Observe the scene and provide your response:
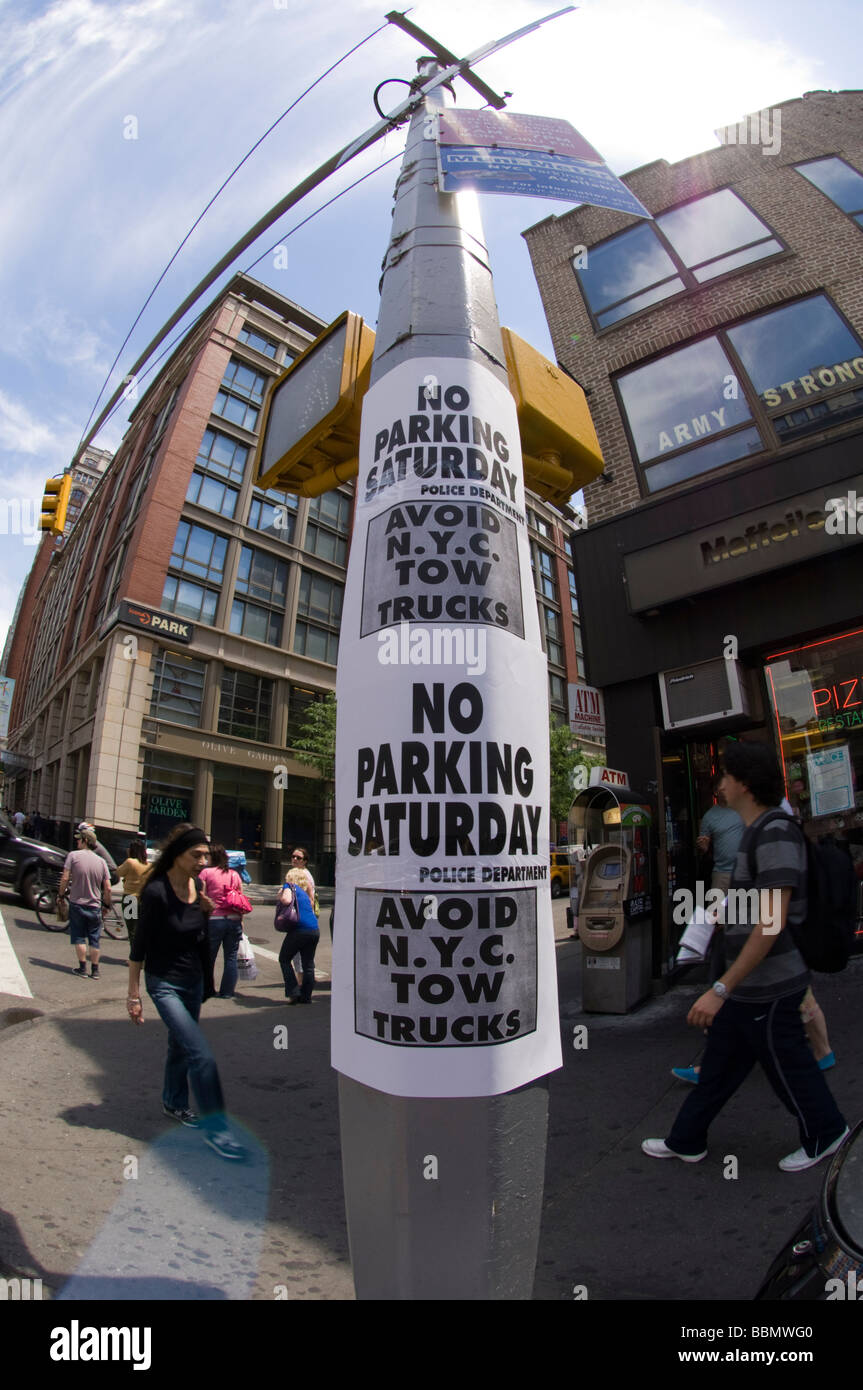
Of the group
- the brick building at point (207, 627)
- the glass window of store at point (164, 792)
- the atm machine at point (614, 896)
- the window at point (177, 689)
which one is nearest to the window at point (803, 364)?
Result: the atm machine at point (614, 896)

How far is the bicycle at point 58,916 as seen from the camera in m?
11.7

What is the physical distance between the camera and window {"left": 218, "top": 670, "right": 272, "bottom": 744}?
93.8ft

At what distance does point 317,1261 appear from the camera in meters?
3.09

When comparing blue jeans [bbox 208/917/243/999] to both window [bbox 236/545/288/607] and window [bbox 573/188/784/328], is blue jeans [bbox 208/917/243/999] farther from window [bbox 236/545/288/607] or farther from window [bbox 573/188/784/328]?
window [bbox 236/545/288/607]

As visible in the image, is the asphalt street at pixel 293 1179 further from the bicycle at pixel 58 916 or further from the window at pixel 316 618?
the window at pixel 316 618

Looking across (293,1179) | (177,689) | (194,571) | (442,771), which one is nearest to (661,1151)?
(293,1179)

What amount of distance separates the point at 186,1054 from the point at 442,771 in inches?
130

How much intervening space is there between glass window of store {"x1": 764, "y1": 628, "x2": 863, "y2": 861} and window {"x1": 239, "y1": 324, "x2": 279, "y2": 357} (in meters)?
30.6

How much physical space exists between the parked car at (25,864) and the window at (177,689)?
46.7 ft

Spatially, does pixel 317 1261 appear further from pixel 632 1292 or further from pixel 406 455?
pixel 406 455

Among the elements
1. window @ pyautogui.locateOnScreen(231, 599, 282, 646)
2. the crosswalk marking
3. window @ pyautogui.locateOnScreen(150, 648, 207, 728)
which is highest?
window @ pyautogui.locateOnScreen(231, 599, 282, 646)

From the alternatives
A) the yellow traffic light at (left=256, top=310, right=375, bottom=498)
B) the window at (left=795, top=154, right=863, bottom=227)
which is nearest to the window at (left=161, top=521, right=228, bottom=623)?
the window at (left=795, top=154, right=863, bottom=227)
